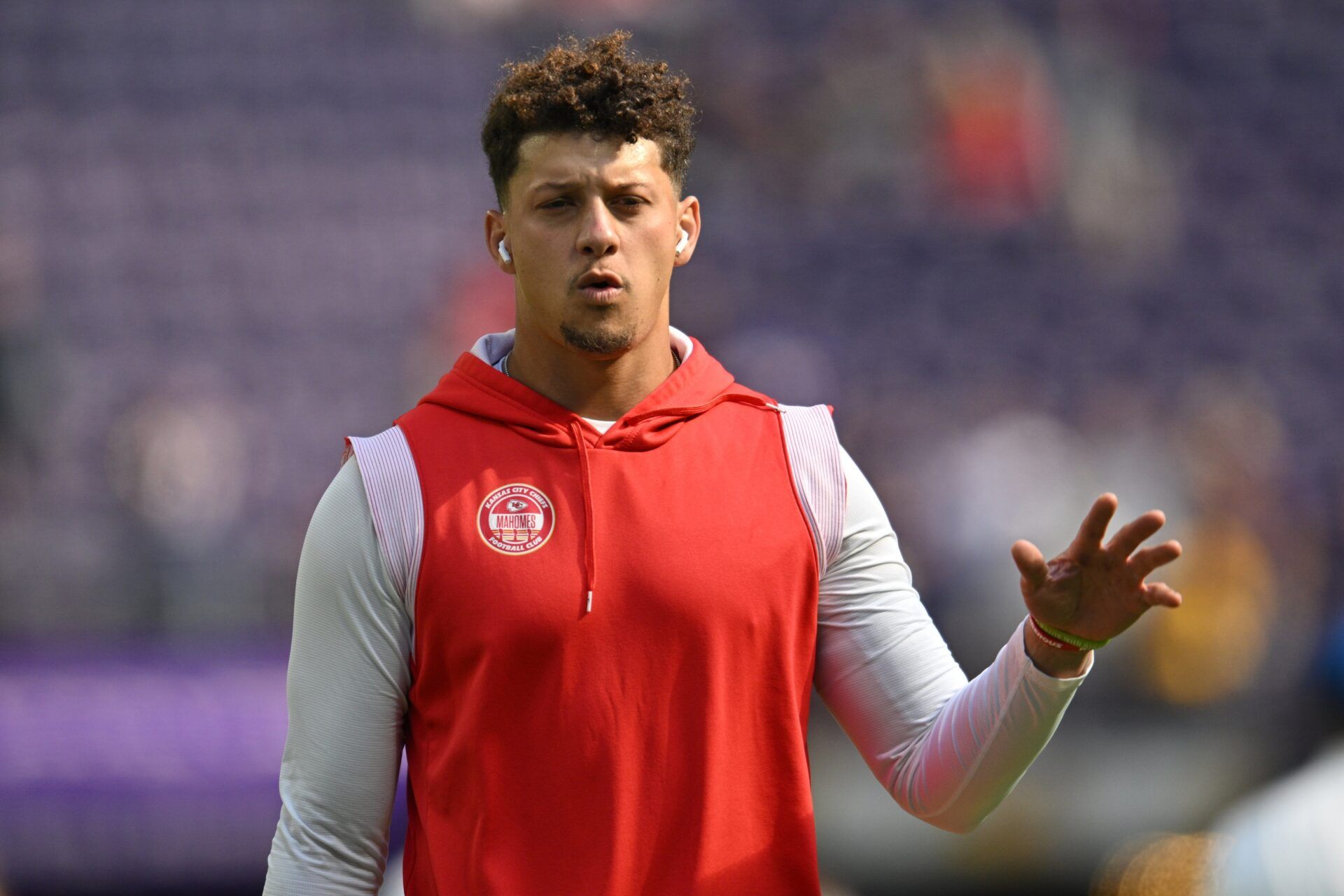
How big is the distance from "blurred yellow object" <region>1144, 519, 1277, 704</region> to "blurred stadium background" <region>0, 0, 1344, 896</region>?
0.07ft

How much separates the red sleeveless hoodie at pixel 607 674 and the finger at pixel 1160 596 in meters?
0.48

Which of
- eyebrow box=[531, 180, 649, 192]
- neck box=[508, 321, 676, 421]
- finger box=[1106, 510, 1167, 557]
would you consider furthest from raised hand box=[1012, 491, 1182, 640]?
eyebrow box=[531, 180, 649, 192]

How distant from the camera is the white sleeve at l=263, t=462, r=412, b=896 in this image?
227 cm

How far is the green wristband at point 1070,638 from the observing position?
2.17 meters

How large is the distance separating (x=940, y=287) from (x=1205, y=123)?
2.44m

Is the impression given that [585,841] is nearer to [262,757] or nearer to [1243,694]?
[262,757]

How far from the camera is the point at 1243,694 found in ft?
25.0

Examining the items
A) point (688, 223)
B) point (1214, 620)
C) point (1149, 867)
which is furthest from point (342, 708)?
point (1214, 620)

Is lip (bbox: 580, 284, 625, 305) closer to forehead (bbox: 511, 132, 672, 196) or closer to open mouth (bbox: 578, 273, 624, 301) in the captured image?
open mouth (bbox: 578, 273, 624, 301)

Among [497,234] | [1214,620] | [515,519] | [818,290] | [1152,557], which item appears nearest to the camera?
[1152,557]

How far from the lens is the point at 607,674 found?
2.22m

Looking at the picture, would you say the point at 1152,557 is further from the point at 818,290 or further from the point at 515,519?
the point at 818,290

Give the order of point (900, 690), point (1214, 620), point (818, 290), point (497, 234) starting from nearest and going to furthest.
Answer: point (900, 690), point (497, 234), point (1214, 620), point (818, 290)

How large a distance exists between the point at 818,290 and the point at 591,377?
8.20 meters
